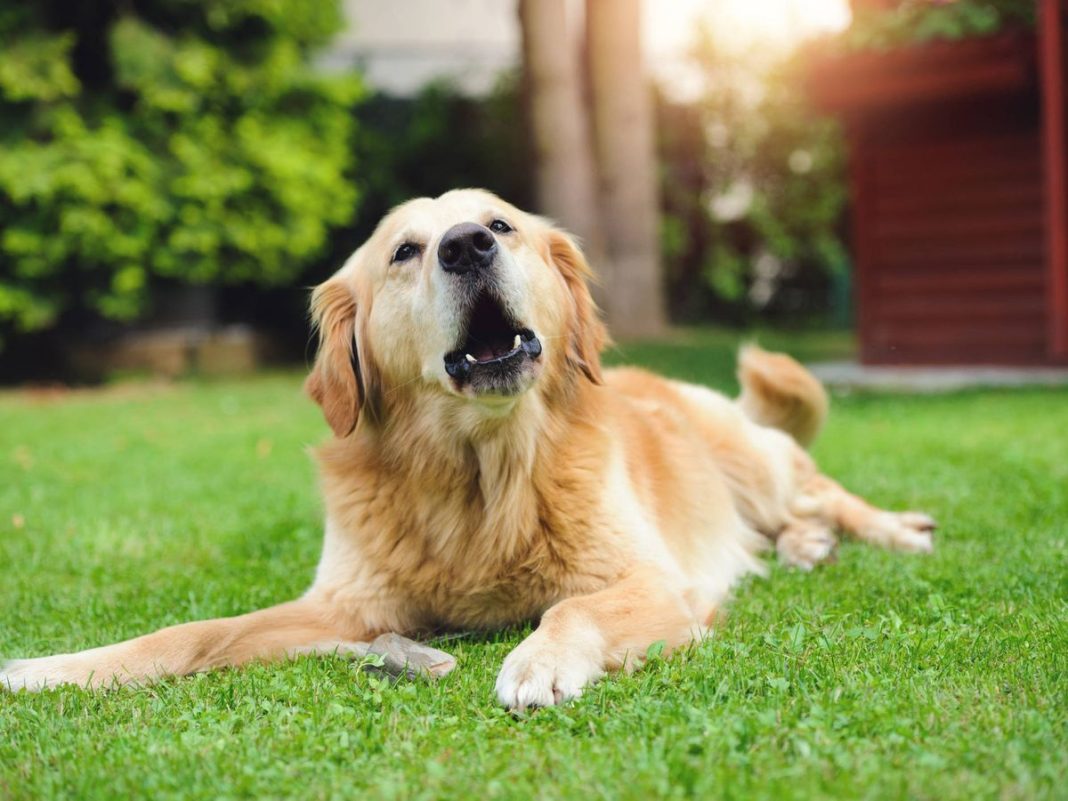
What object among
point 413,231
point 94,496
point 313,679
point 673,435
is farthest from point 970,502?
point 94,496

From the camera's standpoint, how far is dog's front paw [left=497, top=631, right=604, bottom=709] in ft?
7.75

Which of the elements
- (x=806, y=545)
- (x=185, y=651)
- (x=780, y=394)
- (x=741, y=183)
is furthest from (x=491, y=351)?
(x=741, y=183)

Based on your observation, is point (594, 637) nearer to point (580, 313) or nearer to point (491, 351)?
point (491, 351)

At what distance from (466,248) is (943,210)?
30.1ft

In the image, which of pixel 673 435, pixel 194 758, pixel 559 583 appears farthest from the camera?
pixel 673 435

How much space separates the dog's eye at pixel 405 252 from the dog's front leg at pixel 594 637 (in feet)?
3.71

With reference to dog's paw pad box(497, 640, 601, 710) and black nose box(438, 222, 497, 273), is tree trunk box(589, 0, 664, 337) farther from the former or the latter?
dog's paw pad box(497, 640, 601, 710)

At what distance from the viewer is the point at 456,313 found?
2.99 m

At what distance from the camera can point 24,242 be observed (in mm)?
10844

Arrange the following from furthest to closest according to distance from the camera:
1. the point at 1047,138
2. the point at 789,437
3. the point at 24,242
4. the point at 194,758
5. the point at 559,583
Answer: the point at 24,242 < the point at 1047,138 < the point at 789,437 < the point at 559,583 < the point at 194,758

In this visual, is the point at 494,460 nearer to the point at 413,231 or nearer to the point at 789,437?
the point at 413,231

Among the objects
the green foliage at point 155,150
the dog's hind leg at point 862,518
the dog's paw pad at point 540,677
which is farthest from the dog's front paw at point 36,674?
the green foliage at point 155,150

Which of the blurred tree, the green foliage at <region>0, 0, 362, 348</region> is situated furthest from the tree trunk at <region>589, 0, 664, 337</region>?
the green foliage at <region>0, 0, 362, 348</region>

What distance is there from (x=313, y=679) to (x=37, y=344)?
11324mm
